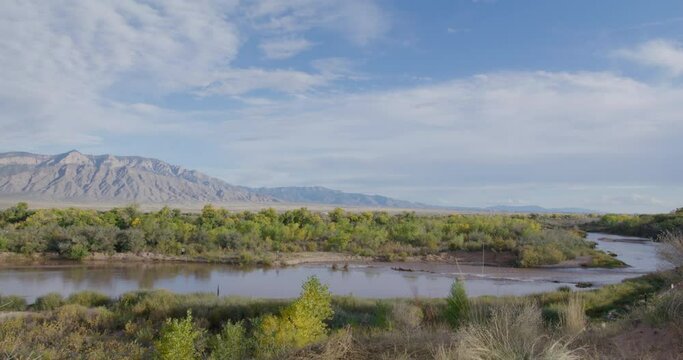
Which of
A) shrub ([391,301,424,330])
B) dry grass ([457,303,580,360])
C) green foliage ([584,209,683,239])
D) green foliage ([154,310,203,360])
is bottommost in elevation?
shrub ([391,301,424,330])

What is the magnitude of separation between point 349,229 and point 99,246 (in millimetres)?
20343

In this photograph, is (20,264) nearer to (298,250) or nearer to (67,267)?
(67,267)

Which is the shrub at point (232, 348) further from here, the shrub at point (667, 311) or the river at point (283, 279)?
the river at point (283, 279)

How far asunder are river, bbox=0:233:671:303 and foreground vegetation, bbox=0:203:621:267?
275 centimetres

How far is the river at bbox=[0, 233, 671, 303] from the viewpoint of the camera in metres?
25.5

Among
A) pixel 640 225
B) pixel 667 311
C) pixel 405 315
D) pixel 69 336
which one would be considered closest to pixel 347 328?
pixel 667 311

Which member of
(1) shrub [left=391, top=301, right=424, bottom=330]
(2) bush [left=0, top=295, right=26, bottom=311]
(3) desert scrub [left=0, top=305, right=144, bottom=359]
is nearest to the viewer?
(3) desert scrub [left=0, top=305, right=144, bottom=359]

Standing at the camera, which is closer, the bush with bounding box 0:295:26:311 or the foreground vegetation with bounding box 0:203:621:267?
the bush with bounding box 0:295:26:311

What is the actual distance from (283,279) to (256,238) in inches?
497

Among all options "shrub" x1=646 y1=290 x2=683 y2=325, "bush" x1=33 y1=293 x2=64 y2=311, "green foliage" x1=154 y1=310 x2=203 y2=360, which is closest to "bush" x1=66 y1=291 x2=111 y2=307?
Result: "bush" x1=33 y1=293 x2=64 y2=311

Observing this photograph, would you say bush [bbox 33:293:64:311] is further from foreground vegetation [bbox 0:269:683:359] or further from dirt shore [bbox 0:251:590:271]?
dirt shore [bbox 0:251:590:271]

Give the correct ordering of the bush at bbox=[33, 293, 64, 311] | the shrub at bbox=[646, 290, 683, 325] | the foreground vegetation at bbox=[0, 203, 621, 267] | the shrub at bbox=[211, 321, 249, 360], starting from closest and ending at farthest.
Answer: the shrub at bbox=[646, 290, 683, 325] → the shrub at bbox=[211, 321, 249, 360] → the bush at bbox=[33, 293, 64, 311] → the foreground vegetation at bbox=[0, 203, 621, 267]

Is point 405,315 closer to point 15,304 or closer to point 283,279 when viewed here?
point 15,304

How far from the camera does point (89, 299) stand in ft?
67.2
